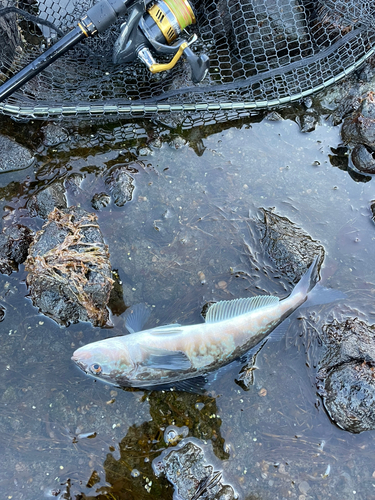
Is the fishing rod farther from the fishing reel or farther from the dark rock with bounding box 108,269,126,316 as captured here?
the dark rock with bounding box 108,269,126,316

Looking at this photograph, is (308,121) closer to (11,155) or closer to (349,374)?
(349,374)

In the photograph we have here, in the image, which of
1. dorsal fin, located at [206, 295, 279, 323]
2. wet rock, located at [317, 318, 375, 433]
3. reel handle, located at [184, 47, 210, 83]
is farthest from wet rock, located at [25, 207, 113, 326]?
wet rock, located at [317, 318, 375, 433]

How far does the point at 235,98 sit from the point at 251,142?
0.62 meters

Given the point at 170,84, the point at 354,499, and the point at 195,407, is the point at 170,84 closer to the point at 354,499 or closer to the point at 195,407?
the point at 195,407

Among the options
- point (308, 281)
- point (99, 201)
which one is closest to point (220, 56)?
point (99, 201)

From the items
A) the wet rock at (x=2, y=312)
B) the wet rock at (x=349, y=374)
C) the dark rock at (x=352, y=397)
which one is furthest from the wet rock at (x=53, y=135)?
the dark rock at (x=352, y=397)

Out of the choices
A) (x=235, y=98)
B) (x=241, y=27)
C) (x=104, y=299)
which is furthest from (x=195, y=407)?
(x=241, y=27)

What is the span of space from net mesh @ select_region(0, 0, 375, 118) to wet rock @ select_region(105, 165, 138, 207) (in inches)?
29.7

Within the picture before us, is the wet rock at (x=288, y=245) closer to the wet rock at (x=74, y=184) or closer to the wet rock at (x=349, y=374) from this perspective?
the wet rock at (x=349, y=374)

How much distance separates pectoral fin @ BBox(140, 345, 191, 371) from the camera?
359cm

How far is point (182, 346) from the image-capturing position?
365 cm

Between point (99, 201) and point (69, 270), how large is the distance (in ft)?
4.09

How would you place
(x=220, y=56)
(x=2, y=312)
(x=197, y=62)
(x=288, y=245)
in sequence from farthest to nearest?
(x=220, y=56) < (x=288, y=245) < (x=197, y=62) < (x=2, y=312)

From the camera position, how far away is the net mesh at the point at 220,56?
4.58 meters
